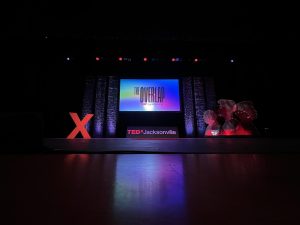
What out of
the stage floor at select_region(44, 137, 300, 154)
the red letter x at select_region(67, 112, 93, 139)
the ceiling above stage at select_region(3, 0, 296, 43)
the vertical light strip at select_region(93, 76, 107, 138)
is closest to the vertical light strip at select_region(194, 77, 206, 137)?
the ceiling above stage at select_region(3, 0, 296, 43)

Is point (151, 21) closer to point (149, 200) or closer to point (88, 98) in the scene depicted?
point (88, 98)

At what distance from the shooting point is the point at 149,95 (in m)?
5.62

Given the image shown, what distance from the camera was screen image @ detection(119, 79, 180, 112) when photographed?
5566 millimetres

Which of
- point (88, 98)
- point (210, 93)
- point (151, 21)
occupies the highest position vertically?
point (151, 21)

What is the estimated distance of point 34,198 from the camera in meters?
0.54

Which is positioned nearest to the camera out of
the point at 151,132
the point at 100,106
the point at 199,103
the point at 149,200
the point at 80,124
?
the point at 149,200

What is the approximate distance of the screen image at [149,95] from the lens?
5.57 meters

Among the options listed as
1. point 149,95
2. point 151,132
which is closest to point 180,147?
point 151,132

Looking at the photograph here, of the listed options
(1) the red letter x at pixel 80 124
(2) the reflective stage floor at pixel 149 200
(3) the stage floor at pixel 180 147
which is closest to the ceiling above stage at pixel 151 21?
(1) the red letter x at pixel 80 124

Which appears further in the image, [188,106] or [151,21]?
[188,106]

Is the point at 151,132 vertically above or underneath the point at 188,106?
underneath

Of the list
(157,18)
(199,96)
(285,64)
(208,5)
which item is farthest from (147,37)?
(285,64)

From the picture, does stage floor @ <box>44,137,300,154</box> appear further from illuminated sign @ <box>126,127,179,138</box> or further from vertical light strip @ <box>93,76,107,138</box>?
vertical light strip @ <box>93,76,107,138</box>

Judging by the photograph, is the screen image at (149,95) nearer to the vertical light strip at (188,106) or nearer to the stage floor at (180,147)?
the vertical light strip at (188,106)
